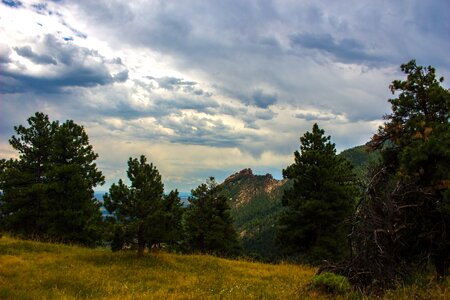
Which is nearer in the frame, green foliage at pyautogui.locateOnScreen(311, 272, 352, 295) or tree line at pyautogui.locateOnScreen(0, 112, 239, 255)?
green foliage at pyautogui.locateOnScreen(311, 272, 352, 295)

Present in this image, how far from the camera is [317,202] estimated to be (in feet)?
82.5

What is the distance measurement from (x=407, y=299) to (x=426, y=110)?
6.73m

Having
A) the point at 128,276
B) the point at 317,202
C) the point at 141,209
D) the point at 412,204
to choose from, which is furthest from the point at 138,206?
the point at 317,202

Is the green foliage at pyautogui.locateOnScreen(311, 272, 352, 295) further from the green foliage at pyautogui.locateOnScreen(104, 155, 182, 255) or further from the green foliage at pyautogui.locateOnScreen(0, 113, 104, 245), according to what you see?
the green foliage at pyautogui.locateOnScreen(0, 113, 104, 245)

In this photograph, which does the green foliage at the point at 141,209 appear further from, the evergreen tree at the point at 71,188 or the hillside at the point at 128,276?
the evergreen tree at the point at 71,188

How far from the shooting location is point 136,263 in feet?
55.3

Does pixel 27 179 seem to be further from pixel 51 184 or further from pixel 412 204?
pixel 412 204

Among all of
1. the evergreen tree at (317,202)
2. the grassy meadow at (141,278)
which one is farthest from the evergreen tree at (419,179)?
the evergreen tree at (317,202)

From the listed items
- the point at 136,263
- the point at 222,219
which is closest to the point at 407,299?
the point at 136,263

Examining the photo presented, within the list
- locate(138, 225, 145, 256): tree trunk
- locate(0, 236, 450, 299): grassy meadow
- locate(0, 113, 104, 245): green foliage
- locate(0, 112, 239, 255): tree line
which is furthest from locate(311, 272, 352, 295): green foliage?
locate(0, 113, 104, 245): green foliage

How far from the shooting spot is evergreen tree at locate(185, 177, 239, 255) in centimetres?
3921

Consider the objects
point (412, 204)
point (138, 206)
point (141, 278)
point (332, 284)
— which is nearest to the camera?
point (332, 284)

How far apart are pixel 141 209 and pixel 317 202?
13.4 meters

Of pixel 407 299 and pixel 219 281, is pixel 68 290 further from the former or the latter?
pixel 407 299
